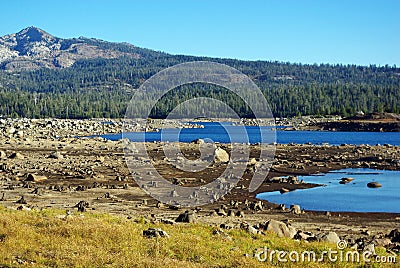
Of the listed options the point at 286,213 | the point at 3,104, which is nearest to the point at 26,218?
the point at 286,213

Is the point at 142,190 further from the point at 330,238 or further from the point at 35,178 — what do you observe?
the point at 330,238

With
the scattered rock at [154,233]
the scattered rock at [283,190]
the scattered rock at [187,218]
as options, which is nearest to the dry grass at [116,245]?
the scattered rock at [154,233]

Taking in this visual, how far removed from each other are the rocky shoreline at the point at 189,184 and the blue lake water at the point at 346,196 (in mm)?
1508

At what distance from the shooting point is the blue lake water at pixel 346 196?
93.8ft

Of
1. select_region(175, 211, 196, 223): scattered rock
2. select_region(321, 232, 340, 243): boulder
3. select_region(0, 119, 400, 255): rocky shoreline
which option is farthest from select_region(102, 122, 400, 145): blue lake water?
select_region(321, 232, 340, 243): boulder

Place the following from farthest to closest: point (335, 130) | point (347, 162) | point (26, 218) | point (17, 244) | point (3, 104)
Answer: point (3, 104) < point (335, 130) < point (347, 162) < point (26, 218) < point (17, 244)

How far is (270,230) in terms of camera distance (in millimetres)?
19641

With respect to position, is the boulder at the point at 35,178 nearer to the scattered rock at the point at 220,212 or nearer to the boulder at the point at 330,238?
the scattered rock at the point at 220,212

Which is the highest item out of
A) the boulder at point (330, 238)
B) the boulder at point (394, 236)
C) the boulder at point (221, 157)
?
the boulder at point (221, 157)

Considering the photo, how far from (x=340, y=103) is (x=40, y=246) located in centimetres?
19328

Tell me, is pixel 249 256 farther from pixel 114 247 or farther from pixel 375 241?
pixel 375 241

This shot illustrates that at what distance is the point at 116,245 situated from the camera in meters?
Result: 15.6

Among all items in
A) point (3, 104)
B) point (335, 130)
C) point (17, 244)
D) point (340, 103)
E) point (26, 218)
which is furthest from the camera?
point (340, 103)

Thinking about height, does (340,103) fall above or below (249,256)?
above
